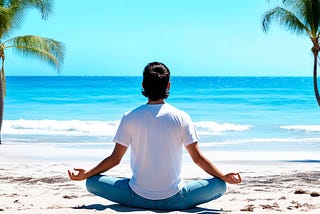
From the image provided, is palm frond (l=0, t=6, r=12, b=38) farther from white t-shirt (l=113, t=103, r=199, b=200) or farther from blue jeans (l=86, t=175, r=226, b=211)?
white t-shirt (l=113, t=103, r=199, b=200)

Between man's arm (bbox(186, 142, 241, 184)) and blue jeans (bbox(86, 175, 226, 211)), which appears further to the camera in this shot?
blue jeans (bbox(86, 175, 226, 211))

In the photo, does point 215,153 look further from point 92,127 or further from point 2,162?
point 92,127

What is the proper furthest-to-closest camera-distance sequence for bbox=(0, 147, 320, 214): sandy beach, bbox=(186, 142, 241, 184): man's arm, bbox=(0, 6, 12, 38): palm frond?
Result: bbox=(0, 6, 12, 38): palm frond < bbox=(0, 147, 320, 214): sandy beach < bbox=(186, 142, 241, 184): man's arm

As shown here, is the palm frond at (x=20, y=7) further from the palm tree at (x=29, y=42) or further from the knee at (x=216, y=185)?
the knee at (x=216, y=185)

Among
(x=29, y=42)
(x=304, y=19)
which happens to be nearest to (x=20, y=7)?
(x=29, y=42)

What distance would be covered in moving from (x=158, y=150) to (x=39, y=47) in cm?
1152

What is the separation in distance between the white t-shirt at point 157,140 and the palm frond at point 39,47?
36.8 ft

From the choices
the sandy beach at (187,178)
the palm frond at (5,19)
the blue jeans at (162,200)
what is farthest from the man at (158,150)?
the palm frond at (5,19)

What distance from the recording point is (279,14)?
51.6 feet

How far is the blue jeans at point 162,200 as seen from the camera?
482 centimetres

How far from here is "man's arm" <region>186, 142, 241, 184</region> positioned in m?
4.72

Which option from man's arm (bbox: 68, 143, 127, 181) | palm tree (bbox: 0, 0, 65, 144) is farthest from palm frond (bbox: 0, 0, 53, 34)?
man's arm (bbox: 68, 143, 127, 181)

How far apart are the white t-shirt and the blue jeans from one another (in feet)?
0.37

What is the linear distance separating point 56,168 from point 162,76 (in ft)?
20.3
